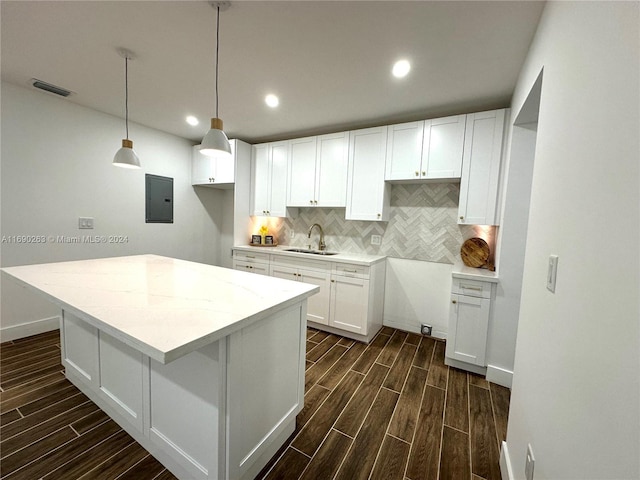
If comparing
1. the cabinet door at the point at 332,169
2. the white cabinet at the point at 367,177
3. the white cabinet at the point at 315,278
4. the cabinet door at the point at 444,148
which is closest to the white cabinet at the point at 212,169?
the cabinet door at the point at 332,169

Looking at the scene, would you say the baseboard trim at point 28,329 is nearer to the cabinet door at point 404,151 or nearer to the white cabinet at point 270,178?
the white cabinet at point 270,178

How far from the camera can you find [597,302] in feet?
2.12

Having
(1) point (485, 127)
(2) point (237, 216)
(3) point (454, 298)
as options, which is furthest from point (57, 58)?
(3) point (454, 298)

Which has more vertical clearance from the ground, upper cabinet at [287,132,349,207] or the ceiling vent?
the ceiling vent

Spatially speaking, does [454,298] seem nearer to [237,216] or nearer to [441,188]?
[441,188]

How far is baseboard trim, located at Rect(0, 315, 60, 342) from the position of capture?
2.57m

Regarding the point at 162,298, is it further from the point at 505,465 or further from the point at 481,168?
the point at 481,168

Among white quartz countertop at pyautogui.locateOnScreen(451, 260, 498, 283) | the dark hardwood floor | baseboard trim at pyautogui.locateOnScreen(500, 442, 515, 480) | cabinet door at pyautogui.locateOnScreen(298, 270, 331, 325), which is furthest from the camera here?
cabinet door at pyautogui.locateOnScreen(298, 270, 331, 325)

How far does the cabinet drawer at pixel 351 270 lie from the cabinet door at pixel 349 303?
44 millimetres

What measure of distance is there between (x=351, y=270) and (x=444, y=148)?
→ 1.57m

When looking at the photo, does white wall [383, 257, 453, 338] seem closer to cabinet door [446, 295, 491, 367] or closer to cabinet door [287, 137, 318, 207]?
cabinet door [446, 295, 491, 367]

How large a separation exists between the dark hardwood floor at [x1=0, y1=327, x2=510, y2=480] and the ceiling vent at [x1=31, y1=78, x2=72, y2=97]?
2.50m

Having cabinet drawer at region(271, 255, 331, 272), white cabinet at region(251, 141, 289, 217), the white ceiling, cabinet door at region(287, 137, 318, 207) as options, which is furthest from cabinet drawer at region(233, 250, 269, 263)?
the white ceiling

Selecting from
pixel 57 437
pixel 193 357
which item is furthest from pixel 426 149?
pixel 57 437
